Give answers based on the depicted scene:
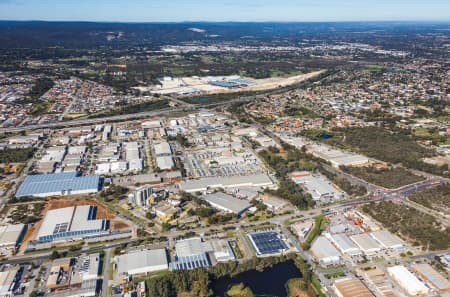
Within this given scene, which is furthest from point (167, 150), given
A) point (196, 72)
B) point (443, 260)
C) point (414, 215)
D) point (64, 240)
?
point (196, 72)

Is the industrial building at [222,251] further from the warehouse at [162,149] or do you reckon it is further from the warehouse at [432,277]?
the warehouse at [162,149]

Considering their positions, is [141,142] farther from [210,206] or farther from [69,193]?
[210,206]

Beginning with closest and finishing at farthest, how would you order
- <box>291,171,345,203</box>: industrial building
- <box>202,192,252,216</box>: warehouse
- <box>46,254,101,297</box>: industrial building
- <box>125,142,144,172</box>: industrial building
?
<box>46,254,101,297</box>: industrial building < <box>202,192,252,216</box>: warehouse < <box>291,171,345,203</box>: industrial building < <box>125,142,144,172</box>: industrial building

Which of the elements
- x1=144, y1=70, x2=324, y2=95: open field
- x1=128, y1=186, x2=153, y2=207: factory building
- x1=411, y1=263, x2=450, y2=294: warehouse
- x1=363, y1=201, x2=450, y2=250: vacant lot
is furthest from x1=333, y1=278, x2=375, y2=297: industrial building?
x1=144, y1=70, x2=324, y2=95: open field

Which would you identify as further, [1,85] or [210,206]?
[1,85]

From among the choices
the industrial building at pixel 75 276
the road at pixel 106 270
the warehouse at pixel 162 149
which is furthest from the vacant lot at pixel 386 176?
the industrial building at pixel 75 276

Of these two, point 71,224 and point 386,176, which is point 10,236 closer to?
point 71,224

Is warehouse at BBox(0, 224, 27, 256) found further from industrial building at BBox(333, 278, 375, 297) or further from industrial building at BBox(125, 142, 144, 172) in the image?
industrial building at BBox(333, 278, 375, 297)
